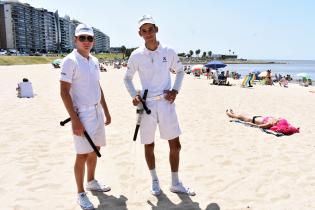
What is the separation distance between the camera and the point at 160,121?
160 inches

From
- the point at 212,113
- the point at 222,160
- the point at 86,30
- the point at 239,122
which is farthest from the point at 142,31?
the point at 212,113

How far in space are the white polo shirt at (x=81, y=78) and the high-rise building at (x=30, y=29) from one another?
142 m

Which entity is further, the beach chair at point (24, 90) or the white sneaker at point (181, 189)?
the beach chair at point (24, 90)

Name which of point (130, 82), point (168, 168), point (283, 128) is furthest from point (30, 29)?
point (130, 82)

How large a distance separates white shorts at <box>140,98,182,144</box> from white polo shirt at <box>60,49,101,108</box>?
65 centimetres

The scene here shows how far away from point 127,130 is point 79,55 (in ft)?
14.5

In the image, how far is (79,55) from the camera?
364 centimetres

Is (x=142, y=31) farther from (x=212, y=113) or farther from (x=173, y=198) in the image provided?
(x=212, y=113)

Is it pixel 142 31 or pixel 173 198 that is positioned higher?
pixel 142 31

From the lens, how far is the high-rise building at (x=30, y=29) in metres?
132

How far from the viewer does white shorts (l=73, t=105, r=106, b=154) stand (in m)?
3.66

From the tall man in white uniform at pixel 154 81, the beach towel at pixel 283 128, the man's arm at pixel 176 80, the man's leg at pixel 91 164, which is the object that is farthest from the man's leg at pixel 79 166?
the beach towel at pixel 283 128

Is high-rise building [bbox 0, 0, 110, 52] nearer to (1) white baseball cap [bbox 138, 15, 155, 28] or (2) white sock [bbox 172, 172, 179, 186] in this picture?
(1) white baseball cap [bbox 138, 15, 155, 28]

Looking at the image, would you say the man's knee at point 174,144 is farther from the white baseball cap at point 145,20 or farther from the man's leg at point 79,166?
the white baseball cap at point 145,20
